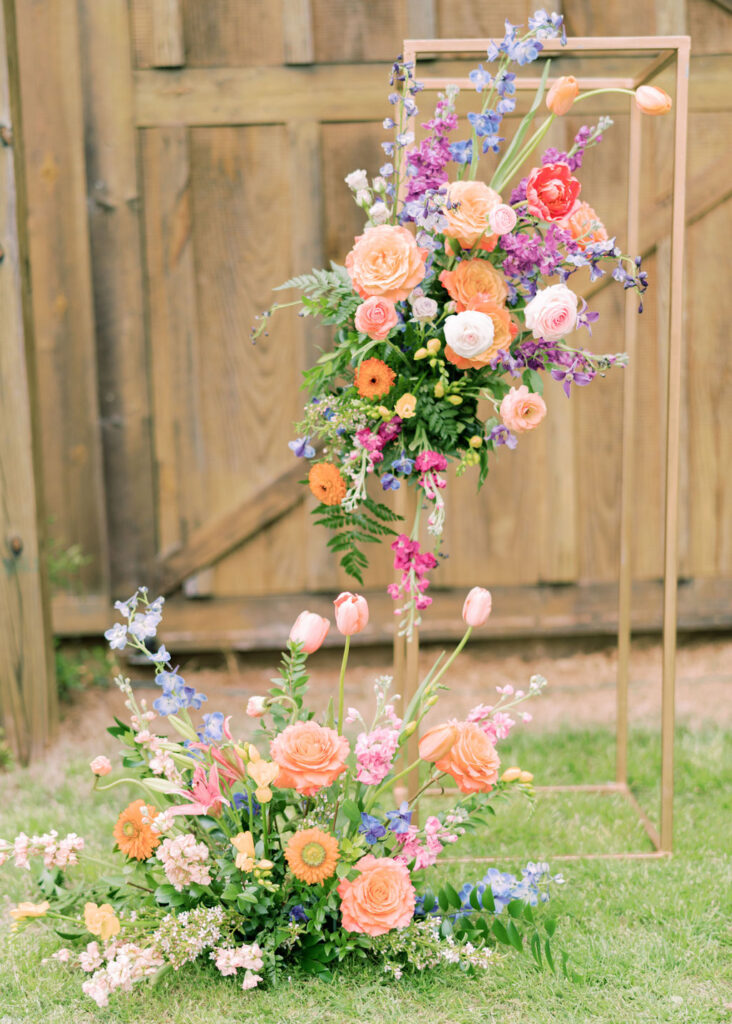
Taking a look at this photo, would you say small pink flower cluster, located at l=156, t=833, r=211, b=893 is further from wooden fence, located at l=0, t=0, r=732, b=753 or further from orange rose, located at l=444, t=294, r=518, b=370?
wooden fence, located at l=0, t=0, r=732, b=753

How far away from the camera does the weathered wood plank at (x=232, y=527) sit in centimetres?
351

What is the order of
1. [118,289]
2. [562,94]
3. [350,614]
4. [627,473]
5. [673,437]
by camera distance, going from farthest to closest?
[118,289] → [627,473] → [673,437] → [562,94] → [350,614]

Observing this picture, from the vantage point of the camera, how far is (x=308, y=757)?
1744mm

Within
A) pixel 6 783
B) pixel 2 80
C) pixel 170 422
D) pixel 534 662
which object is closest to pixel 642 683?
pixel 534 662

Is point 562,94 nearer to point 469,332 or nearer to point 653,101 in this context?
point 653,101

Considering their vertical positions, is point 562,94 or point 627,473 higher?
point 562,94

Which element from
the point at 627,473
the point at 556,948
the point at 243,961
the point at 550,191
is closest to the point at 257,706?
the point at 243,961

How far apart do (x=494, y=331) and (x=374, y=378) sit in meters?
0.25

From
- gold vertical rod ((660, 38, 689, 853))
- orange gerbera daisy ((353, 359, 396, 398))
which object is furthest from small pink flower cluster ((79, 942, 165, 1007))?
gold vertical rod ((660, 38, 689, 853))

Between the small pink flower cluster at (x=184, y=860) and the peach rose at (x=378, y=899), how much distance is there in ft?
0.87

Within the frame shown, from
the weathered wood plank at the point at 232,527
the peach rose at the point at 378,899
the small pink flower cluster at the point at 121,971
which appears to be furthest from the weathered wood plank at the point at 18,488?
the peach rose at the point at 378,899

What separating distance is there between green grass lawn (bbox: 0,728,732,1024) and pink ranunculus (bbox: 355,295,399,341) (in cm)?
106

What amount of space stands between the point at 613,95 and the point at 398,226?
73.3 inches

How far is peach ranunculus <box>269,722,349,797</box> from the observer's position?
1747 millimetres
